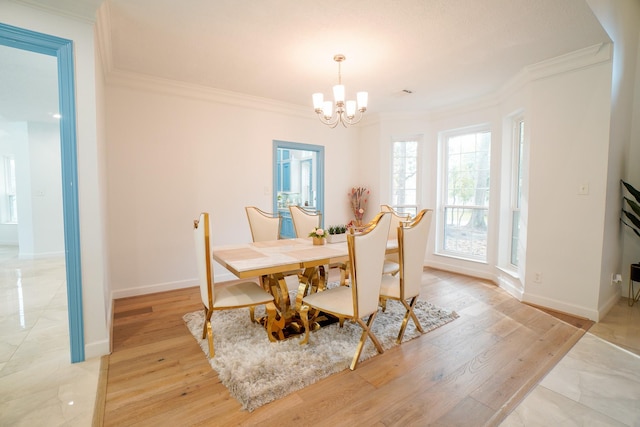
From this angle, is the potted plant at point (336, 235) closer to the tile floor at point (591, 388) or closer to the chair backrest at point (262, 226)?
the chair backrest at point (262, 226)

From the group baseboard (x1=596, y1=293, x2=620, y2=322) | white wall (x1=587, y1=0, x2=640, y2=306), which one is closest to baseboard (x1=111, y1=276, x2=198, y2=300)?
baseboard (x1=596, y1=293, x2=620, y2=322)

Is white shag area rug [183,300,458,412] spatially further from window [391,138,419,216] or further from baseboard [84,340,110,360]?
window [391,138,419,216]

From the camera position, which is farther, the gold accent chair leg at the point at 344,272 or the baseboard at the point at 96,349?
the gold accent chair leg at the point at 344,272

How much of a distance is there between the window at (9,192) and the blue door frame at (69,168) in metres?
4.96

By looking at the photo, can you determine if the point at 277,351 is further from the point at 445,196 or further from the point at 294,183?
the point at 294,183

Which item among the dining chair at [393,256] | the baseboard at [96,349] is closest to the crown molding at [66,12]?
the baseboard at [96,349]

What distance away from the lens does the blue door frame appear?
6.40ft

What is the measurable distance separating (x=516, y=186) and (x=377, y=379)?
127 inches

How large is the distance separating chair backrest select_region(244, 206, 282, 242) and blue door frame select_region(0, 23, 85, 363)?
1599 millimetres

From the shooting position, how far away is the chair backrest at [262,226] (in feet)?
11.0

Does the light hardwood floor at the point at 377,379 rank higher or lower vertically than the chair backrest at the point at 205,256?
lower

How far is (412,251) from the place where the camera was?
233 cm

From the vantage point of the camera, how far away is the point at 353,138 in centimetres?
538

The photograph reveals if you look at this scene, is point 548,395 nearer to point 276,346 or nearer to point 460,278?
point 276,346
